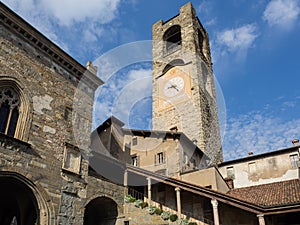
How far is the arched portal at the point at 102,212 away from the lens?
14.6 m

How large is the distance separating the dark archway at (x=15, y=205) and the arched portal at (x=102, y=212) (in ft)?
9.40

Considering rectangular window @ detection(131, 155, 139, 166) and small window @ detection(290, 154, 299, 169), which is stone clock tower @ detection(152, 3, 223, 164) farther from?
small window @ detection(290, 154, 299, 169)

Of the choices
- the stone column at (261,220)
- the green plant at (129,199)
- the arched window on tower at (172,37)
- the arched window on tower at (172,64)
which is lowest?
the stone column at (261,220)

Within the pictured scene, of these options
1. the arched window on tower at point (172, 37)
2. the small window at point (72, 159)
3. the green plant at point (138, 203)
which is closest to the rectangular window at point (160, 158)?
the green plant at point (138, 203)

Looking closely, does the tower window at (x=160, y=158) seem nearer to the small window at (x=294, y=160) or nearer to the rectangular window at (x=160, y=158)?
the rectangular window at (x=160, y=158)

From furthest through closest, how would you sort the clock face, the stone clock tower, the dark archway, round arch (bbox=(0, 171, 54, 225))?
the clock face, the stone clock tower, the dark archway, round arch (bbox=(0, 171, 54, 225))

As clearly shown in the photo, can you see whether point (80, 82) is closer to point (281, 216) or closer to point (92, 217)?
point (92, 217)

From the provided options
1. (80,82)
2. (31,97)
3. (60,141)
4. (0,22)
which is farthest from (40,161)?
(0,22)

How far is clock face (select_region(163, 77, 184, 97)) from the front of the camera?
28828 mm

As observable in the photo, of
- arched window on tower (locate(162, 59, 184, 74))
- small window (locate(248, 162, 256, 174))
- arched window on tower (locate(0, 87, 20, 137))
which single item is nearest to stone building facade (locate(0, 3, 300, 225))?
arched window on tower (locate(0, 87, 20, 137))

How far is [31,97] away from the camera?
11.6 meters

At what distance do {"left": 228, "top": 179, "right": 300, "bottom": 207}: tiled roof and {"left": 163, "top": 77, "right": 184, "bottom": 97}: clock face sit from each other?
13.7 meters

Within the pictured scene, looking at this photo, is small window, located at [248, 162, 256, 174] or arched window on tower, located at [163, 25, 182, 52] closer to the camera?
small window, located at [248, 162, 256, 174]

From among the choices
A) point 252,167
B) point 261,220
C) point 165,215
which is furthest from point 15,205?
point 252,167
